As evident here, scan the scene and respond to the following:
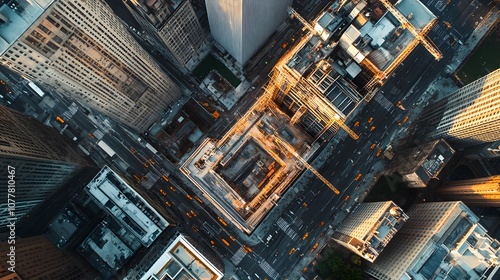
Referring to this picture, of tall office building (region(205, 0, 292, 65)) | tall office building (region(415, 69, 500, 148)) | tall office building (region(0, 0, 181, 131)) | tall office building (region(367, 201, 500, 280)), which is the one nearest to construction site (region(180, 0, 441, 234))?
tall office building (region(205, 0, 292, 65))

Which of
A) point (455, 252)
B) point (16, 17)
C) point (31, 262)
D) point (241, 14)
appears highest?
point (241, 14)

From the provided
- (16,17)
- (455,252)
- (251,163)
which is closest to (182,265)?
(251,163)

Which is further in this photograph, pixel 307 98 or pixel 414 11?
pixel 307 98

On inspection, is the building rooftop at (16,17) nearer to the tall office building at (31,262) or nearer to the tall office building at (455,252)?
the tall office building at (31,262)

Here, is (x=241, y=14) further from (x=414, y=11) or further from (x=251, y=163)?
(x=414, y=11)

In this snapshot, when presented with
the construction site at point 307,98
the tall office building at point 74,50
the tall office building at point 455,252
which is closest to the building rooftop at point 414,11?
the construction site at point 307,98

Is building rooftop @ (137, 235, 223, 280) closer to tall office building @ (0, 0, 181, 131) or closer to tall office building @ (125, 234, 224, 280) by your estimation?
tall office building @ (125, 234, 224, 280)

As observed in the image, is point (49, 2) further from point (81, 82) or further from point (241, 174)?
point (241, 174)
